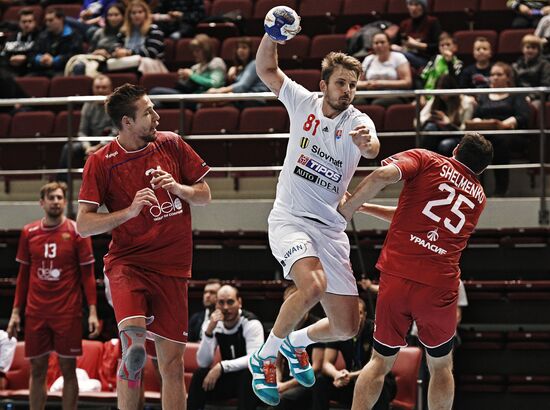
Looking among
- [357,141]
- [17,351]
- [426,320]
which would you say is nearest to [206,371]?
[17,351]

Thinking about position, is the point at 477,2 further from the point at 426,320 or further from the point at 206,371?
the point at 426,320

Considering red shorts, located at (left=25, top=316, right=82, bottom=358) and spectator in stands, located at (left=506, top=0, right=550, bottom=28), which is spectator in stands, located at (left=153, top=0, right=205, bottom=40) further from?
red shorts, located at (left=25, top=316, right=82, bottom=358)

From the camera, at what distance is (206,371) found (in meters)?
10.8

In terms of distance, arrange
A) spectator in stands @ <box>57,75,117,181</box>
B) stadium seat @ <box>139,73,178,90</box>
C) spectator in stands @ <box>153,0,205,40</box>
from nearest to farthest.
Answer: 1. spectator in stands @ <box>57,75,117,181</box>
2. stadium seat @ <box>139,73,178,90</box>
3. spectator in stands @ <box>153,0,205,40</box>

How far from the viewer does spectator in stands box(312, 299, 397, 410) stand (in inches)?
407

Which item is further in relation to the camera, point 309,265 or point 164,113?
point 164,113

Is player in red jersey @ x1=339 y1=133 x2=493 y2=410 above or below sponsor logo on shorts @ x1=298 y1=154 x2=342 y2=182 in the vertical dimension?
below

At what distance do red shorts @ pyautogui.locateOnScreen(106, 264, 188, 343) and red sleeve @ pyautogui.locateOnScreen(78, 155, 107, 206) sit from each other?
504 mm

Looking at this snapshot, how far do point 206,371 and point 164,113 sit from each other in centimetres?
367

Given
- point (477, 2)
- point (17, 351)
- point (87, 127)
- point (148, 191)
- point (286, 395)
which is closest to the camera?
point (148, 191)

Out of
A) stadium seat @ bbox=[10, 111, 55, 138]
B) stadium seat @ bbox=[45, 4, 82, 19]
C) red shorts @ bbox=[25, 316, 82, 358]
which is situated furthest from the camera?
stadium seat @ bbox=[45, 4, 82, 19]

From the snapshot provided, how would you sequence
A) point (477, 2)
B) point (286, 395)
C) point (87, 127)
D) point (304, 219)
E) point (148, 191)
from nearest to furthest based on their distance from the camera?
point (148, 191), point (304, 219), point (286, 395), point (87, 127), point (477, 2)

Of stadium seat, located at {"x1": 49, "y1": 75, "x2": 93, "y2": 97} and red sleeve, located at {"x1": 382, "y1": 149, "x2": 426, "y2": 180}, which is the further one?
stadium seat, located at {"x1": 49, "y1": 75, "x2": 93, "y2": 97}

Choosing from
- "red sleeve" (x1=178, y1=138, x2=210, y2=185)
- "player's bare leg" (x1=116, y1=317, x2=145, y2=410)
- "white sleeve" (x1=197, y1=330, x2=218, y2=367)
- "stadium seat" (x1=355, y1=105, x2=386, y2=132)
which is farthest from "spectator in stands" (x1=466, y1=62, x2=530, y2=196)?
"player's bare leg" (x1=116, y1=317, x2=145, y2=410)
